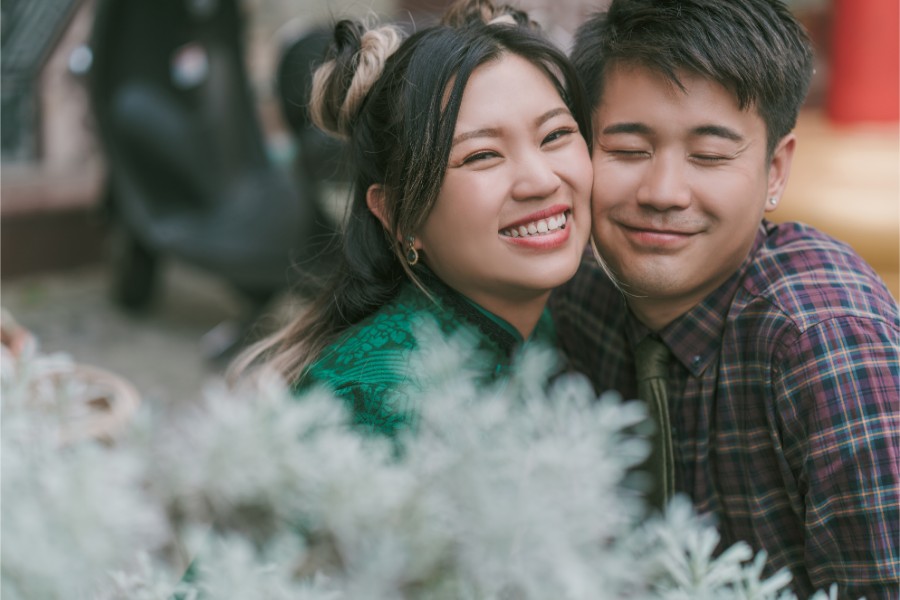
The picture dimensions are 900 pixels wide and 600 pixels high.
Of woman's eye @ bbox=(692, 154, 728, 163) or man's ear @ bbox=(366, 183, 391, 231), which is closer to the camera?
woman's eye @ bbox=(692, 154, 728, 163)

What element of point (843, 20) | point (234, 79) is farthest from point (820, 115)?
point (234, 79)

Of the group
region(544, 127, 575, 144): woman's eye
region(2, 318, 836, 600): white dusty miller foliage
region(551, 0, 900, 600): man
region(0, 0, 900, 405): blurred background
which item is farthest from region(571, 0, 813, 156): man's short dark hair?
region(0, 0, 900, 405): blurred background

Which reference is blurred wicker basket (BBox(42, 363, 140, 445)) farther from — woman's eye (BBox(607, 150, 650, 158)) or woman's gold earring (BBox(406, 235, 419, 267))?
woman's eye (BBox(607, 150, 650, 158))

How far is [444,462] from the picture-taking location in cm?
83

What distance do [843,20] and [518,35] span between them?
139 inches

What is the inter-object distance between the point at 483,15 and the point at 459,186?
43cm

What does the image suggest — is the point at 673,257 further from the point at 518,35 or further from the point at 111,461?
the point at 111,461

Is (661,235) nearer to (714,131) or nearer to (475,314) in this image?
(714,131)

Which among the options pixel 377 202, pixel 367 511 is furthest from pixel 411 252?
pixel 367 511

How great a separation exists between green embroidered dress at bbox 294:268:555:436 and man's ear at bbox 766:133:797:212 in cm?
55

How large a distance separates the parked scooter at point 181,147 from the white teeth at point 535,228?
312cm

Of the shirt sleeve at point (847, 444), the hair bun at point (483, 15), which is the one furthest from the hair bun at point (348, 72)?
the shirt sleeve at point (847, 444)

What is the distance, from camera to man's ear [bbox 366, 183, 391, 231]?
73.2 inches

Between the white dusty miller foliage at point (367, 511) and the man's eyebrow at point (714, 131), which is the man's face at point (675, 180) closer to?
the man's eyebrow at point (714, 131)
